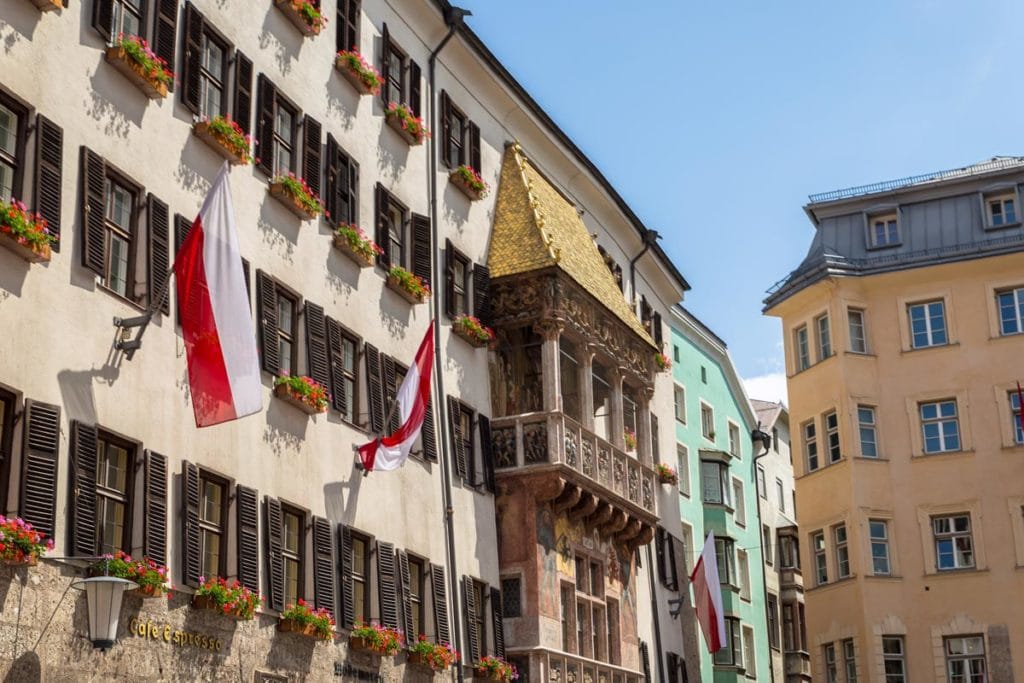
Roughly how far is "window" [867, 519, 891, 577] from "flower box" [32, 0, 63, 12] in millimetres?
31113

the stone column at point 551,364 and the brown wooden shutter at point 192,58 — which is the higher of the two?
the brown wooden shutter at point 192,58

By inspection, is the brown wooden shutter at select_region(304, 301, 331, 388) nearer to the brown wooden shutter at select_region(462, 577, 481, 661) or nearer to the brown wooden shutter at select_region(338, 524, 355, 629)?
the brown wooden shutter at select_region(338, 524, 355, 629)

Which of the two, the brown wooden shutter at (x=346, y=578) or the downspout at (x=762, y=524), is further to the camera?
the downspout at (x=762, y=524)

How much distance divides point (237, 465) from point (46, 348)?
4446mm

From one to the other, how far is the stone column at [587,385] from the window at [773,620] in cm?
2173

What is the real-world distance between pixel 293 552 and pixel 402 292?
659 cm

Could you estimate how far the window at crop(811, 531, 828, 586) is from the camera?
152 feet

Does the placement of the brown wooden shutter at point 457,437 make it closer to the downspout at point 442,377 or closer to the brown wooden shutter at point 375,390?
the downspout at point 442,377

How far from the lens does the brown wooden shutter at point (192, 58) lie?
23.0m

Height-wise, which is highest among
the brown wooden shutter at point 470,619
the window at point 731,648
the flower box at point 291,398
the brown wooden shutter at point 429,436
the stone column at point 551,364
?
the stone column at point 551,364

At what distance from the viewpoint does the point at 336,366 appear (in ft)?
86.5

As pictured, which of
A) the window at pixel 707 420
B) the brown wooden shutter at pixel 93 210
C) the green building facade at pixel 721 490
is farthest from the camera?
the window at pixel 707 420

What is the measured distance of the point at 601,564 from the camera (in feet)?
113

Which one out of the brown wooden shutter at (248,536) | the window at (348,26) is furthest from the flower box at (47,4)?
the window at (348,26)
